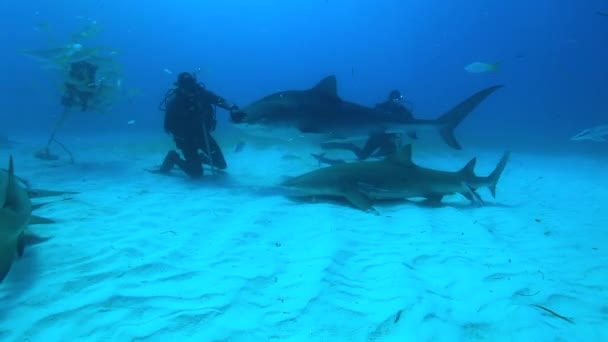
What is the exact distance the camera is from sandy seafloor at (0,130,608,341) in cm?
261

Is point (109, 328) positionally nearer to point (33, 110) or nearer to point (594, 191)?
point (594, 191)

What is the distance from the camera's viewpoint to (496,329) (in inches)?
104

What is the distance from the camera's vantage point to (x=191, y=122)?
848 cm

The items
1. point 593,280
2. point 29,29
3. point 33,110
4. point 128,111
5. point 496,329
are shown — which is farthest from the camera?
point 29,29

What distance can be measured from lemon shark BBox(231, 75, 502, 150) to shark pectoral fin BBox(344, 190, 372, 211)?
7.06 feet

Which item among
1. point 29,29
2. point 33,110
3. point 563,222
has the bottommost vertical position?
point 33,110

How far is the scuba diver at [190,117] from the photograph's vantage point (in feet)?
26.3

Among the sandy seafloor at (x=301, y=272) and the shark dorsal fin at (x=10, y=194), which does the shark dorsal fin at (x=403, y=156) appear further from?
the shark dorsal fin at (x=10, y=194)

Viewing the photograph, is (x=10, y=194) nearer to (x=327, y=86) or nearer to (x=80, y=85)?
(x=327, y=86)

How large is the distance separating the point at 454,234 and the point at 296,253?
2.43 metres

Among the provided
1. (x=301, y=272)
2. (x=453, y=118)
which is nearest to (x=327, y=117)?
(x=453, y=118)

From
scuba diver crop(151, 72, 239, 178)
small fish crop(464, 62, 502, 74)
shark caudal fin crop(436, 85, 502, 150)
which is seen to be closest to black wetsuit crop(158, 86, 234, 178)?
scuba diver crop(151, 72, 239, 178)

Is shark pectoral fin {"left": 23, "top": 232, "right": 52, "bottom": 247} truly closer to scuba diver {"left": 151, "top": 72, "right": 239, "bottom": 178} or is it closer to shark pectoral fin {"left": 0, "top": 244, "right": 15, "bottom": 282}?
shark pectoral fin {"left": 0, "top": 244, "right": 15, "bottom": 282}

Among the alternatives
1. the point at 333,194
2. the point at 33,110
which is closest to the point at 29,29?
the point at 33,110
